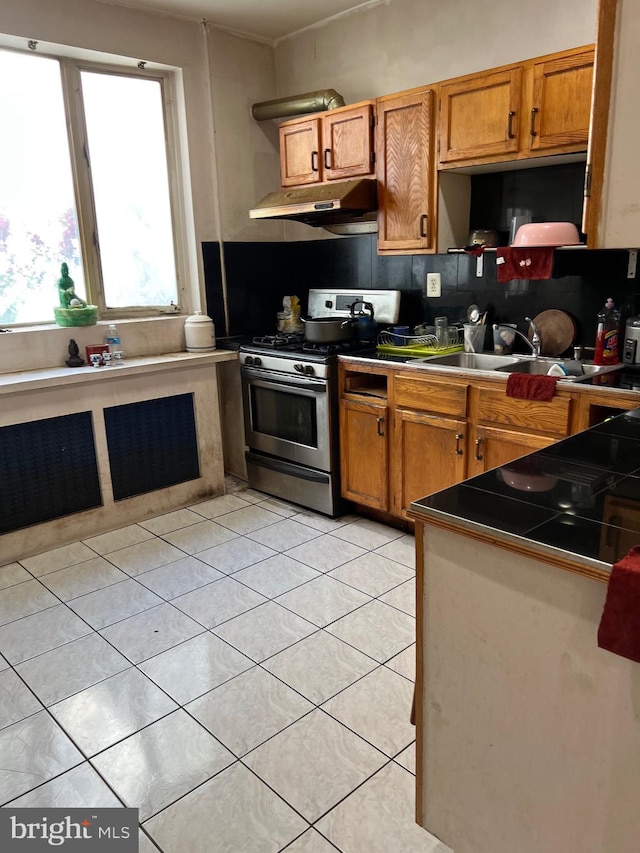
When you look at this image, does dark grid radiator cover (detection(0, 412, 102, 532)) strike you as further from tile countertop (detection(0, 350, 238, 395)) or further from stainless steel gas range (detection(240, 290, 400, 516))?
stainless steel gas range (detection(240, 290, 400, 516))

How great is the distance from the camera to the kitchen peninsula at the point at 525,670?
1160 mm

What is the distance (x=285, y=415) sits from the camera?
373 centimetres

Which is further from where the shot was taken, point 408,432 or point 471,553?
point 408,432

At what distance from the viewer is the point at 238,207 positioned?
4164mm

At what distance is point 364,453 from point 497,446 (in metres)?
0.79

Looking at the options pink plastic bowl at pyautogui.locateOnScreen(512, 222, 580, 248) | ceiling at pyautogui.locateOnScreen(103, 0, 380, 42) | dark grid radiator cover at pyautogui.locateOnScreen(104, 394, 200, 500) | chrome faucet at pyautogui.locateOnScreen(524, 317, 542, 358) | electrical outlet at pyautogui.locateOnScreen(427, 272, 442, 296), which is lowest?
dark grid radiator cover at pyautogui.locateOnScreen(104, 394, 200, 500)

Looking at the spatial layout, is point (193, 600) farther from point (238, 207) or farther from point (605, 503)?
point (238, 207)

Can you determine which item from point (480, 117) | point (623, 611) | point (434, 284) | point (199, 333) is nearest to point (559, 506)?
point (623, 611)

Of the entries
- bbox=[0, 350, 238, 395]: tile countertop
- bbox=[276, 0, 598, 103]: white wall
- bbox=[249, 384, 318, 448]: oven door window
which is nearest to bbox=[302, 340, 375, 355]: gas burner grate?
bbox=[249, 384, 318, 448]: oven door window

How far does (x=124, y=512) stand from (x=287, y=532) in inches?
37.3

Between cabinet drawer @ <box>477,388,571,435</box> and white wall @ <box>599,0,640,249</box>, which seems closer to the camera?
white wall @ <box>599,0,640,249</box>

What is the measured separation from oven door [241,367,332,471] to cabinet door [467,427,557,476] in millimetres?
873

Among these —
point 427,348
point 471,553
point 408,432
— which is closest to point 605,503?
point 471,553

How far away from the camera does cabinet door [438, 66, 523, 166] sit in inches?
108
